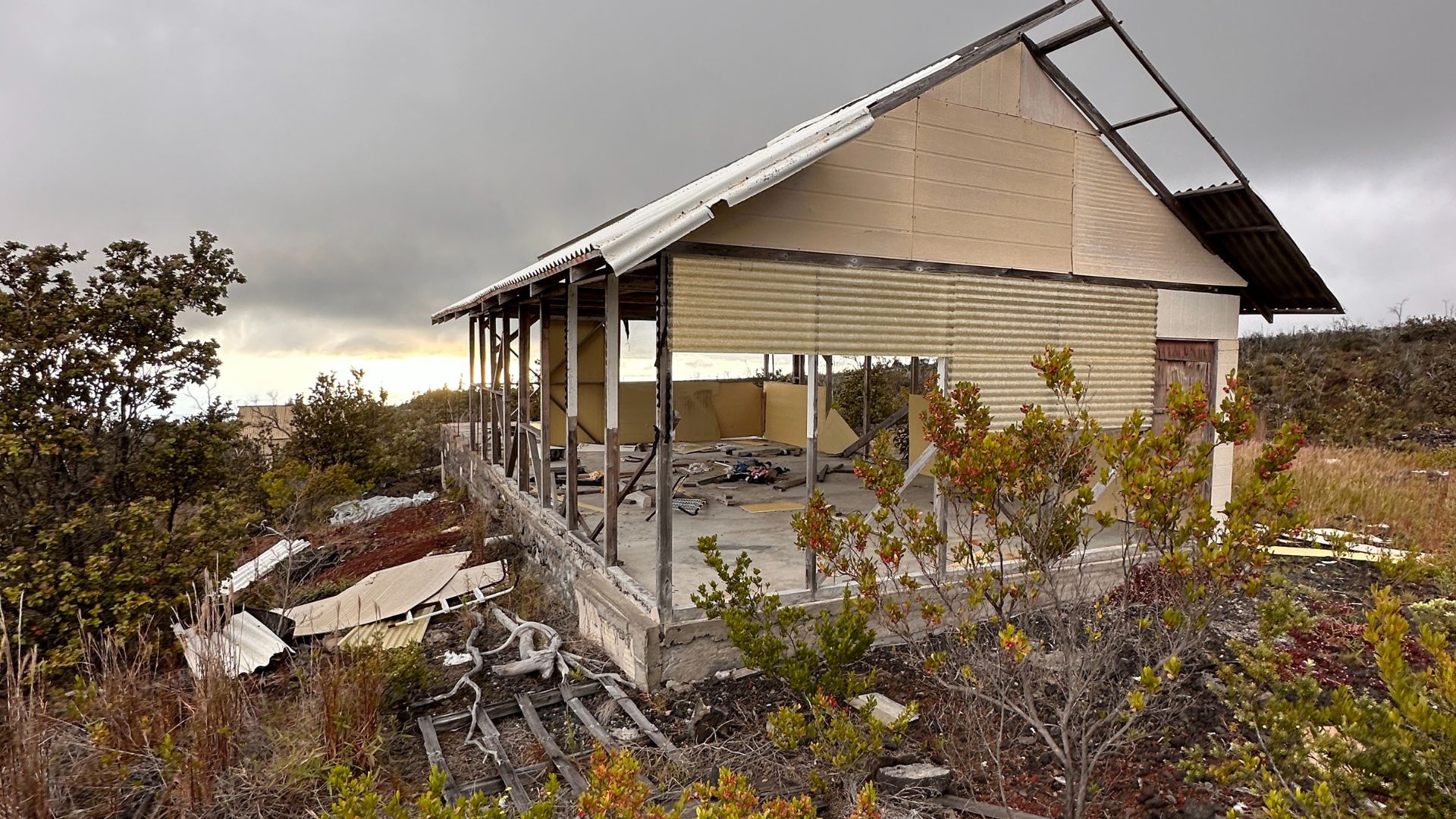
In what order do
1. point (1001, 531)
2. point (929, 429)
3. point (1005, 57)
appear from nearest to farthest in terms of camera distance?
point (1001, 531) < point (929, 429) < point (1005, 57)

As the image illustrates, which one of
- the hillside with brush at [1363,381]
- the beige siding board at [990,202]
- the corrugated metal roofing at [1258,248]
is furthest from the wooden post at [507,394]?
the hillside with brush at [1363,381]

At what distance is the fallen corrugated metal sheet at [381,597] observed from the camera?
7.04m

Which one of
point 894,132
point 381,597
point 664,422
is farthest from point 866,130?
point 381,597

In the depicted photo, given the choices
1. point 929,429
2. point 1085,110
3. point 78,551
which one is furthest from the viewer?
point 1085,110

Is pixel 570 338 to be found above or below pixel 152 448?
above

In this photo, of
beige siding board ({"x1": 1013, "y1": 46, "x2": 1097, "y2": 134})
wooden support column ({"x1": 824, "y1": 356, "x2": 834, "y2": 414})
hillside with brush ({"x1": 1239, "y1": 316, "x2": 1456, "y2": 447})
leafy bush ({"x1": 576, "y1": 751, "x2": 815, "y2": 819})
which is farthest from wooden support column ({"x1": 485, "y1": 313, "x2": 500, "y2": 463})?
hillside with brush ({"x1": 1239, "y1": 316, "x2": 1456, "y2": 447})

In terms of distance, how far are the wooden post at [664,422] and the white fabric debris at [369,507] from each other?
364 inches

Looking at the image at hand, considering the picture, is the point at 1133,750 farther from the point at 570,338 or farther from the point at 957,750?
the point at 570,338

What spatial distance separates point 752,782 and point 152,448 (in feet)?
17.6

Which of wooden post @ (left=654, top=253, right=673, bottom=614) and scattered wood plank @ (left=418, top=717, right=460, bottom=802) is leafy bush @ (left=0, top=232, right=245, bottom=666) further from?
wooden post @ (left=654, top=253, right=673, bottom=614)

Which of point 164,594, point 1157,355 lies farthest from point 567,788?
point 1157,355

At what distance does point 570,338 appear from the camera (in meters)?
6.80

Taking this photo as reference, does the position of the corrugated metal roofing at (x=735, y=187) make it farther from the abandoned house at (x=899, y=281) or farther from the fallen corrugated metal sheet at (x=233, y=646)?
the fallen corrugated metal sheet at (x=233, y=646)

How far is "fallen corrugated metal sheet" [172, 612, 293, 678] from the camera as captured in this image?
4172 millimetres
